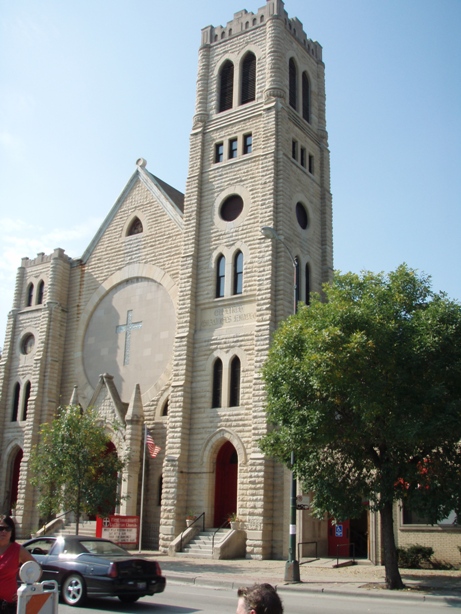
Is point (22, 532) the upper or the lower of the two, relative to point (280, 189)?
lower

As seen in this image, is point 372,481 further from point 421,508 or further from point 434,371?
point 434,371

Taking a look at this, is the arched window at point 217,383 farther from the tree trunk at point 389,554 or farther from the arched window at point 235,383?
the tree trunk at point 389,554

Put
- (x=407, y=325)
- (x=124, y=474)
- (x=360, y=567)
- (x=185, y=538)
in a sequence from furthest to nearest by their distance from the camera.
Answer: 1. (x=124, y=474)
2. (x=185, y=538)
3. (x=360, y=567)
4. (x=407, y=325)

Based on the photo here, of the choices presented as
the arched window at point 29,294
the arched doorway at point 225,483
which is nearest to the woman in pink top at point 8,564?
the arched doorway at point 225,483

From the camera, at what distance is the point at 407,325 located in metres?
19.0

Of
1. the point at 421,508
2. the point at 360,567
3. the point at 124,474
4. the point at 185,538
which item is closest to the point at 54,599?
the point at 421,508

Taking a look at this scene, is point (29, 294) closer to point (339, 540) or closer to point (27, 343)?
point (27, 343)

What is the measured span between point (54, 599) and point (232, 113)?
31659 mm

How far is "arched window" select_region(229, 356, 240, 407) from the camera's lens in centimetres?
3026

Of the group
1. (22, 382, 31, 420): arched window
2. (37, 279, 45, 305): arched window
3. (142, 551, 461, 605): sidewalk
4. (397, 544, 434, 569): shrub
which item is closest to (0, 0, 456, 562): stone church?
(37, 279, 45, 305): arched window

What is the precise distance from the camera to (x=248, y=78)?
3625 cm

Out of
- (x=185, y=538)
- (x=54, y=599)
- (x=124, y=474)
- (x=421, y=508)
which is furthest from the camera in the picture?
(x=124, y=474)

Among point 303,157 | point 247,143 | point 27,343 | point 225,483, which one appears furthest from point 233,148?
point 27,343

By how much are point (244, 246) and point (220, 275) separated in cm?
189
